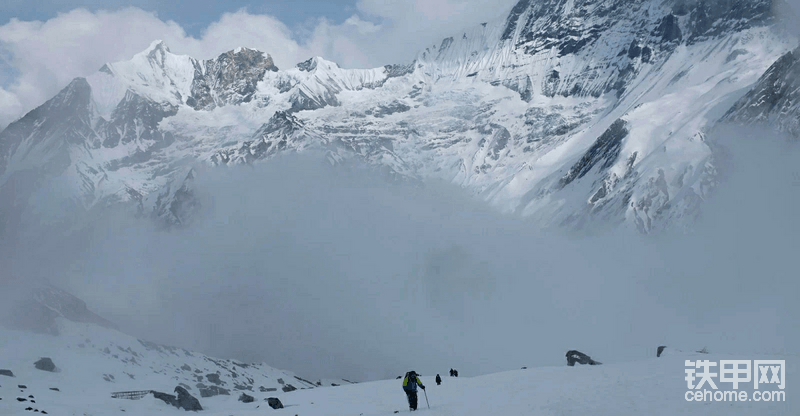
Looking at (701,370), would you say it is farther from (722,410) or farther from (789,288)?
(789,288)

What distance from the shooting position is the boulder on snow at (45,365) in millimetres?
75000

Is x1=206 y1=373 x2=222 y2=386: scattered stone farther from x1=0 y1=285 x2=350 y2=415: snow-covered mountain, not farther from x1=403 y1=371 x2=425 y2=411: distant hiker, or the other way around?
x1=403 y1=371 x2=425 y2=411: distant hiker

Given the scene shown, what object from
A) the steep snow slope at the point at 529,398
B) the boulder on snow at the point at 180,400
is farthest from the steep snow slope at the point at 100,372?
the boulder on snow at the point at 180,400

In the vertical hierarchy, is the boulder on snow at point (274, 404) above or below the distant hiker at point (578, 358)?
below

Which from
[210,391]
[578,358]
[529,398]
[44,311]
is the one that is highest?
[578,358]

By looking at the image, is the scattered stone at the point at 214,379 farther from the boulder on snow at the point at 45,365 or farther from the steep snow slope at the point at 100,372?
the boulder on snow at the point at 45,365

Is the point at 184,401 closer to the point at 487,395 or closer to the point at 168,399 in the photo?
the point at 168,399

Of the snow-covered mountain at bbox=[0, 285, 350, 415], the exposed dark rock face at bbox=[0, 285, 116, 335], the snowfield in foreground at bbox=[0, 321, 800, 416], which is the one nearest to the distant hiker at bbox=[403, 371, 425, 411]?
the snowfield in foreground at bbox=[0, 321, 800, 416]

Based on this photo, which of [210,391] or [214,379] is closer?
[210,391]

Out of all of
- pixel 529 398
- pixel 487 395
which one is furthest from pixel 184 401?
pixel 529 398

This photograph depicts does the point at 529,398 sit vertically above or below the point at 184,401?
above

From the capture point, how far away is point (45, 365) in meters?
75.3

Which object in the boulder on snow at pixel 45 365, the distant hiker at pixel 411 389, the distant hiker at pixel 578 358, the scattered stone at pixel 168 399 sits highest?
the distant hiker at pixel 578 358

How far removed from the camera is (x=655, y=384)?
30812 millimetres
